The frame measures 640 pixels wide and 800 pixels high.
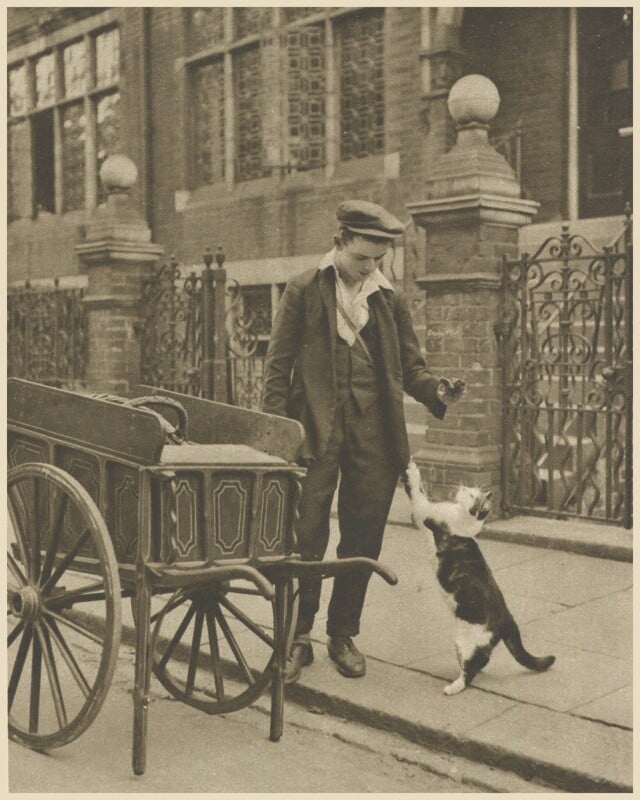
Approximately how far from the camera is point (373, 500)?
4.62m

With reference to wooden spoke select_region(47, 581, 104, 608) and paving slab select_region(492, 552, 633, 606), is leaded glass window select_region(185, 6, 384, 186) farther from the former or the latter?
wooden spoke select_region(47, 581, 104, 608)

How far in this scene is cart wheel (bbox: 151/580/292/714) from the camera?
4133 mm

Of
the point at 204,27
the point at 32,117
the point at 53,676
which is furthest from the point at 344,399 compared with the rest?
the point at 32,117

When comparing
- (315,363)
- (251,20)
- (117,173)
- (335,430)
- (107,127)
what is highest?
(251,20)

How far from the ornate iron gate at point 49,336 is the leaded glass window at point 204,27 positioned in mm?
4054

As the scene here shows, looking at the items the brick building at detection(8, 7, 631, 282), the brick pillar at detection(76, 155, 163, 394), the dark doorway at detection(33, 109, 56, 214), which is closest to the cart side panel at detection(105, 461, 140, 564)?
the brick pillar at detection(76, 155, 163, 394)

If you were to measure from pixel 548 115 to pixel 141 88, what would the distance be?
6113mm

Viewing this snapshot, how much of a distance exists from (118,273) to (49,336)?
6.68 ft

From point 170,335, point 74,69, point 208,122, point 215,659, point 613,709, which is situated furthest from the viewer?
point 74,69

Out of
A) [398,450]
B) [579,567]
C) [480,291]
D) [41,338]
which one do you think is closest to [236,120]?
[41,338]

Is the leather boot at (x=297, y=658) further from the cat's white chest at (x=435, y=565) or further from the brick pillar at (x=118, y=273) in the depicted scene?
the brick pillar at (x=118, y=273)

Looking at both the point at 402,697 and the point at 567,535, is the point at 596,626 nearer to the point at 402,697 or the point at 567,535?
the point at 402,697

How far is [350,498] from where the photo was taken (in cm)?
465

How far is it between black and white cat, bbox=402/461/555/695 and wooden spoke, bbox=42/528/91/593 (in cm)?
142
